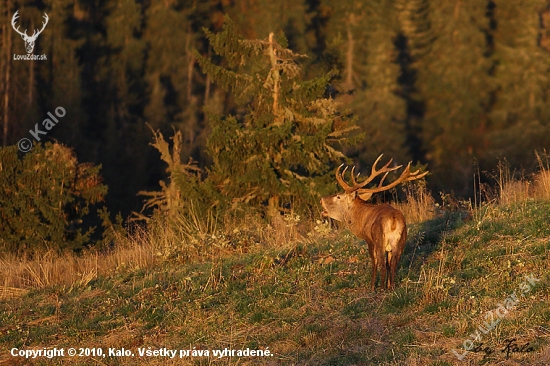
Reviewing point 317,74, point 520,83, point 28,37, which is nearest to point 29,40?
point 28,37

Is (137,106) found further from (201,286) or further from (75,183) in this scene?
(201,286)

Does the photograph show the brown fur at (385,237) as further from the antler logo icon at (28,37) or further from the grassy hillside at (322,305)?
the antler logo icon at (28,37)

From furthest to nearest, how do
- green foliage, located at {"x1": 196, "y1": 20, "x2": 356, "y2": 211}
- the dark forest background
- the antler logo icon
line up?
the antler logo icon < the dark forest background < green foliage, located at {"x1": 196, "y1": 20, "x2": 356, "y2": 211}

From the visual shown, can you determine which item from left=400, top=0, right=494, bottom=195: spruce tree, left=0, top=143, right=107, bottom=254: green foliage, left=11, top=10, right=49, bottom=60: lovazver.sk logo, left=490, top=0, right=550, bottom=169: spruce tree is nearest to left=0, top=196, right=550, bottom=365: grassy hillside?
left=0, top=143, right=107, bottom=254: green foliage

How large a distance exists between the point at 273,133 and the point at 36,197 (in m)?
6.90

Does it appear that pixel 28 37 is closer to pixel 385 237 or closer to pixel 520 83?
pixel 520 83

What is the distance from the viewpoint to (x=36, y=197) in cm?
2272

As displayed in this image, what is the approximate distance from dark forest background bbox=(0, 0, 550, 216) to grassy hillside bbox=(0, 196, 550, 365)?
31.2ft

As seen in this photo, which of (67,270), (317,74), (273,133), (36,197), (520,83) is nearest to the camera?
(67,270)

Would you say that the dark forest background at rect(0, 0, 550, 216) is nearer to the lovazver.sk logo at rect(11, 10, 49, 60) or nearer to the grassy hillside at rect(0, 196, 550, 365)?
the lovazver.sk logo at rect(11, 10, 49, 60)

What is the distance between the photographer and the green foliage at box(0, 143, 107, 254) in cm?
2256

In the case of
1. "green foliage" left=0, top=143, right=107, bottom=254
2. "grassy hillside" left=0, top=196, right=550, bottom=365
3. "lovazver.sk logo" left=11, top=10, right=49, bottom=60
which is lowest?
"green foliage" left=0, top=143, right=107, bottom=254

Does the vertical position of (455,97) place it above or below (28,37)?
below

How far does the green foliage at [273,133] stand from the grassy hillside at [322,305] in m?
6.48
